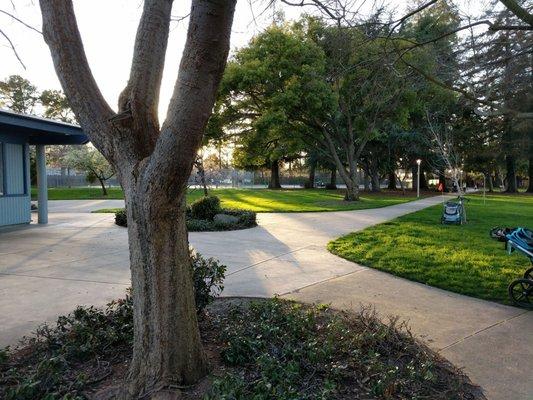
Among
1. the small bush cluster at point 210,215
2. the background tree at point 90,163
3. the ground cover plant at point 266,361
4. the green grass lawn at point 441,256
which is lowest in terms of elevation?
the green grass lawn at point 441,256

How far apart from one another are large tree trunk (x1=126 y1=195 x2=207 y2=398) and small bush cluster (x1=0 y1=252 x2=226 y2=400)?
490 millimetres

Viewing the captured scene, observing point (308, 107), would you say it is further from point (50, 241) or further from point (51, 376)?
point (51, 376)

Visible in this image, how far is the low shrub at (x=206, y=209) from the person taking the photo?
14109mm

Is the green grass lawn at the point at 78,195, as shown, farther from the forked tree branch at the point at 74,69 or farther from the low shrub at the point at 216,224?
the forked tree branch at the point at 74,69

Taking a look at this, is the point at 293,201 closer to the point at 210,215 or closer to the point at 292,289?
the point at 210,215

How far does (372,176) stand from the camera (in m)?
42.8

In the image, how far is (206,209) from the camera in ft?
46.5

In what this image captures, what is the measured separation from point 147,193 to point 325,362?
1878mm

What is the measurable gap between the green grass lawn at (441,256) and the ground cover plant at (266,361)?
289 cm

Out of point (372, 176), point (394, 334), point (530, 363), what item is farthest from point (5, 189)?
point (372, 176)

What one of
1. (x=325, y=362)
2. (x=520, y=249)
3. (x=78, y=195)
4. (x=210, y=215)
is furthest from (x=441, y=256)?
(x=78, y=195)

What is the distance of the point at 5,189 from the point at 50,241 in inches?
163

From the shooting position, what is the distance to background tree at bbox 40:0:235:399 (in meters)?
3.05

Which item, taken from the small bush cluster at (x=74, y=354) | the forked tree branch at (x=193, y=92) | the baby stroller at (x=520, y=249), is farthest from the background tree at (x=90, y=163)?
the forked tree branch at (x=193, y=92)
